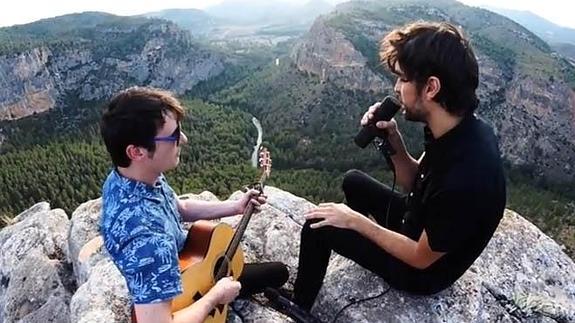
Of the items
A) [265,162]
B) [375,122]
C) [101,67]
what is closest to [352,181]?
[375,122]

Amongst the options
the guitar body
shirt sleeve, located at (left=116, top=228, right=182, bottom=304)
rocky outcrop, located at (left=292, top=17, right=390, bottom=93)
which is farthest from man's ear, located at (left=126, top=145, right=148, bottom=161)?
rocky outcrop, located at (left=292, top=17, right=390, bottom=93)

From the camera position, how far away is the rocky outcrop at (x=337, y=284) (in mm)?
4623

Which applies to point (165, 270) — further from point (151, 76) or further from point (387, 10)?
point (387, 10)

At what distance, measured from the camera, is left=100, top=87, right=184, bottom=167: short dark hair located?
333cm

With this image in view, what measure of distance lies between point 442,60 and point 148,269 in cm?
245

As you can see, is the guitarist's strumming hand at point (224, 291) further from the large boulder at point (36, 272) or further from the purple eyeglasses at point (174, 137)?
the large boulder at point (36, 272)

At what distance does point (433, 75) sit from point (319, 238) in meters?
1.72

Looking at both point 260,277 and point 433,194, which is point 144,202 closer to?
point 260,277

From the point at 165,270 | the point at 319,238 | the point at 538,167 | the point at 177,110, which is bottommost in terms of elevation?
the point at 538,167

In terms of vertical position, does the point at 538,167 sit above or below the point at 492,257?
below

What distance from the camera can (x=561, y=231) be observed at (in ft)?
146

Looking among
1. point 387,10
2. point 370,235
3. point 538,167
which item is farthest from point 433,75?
point 387,10

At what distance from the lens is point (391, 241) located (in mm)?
4242

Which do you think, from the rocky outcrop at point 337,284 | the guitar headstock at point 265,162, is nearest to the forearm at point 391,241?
the rocky outcrop at point 337,284
